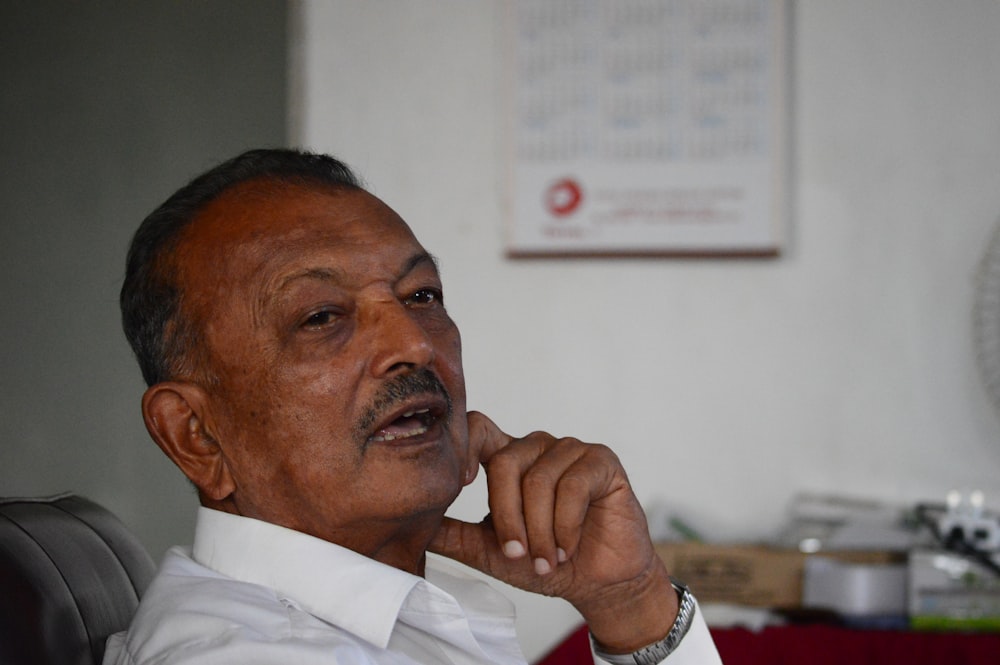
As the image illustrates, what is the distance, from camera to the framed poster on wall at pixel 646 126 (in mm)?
2814

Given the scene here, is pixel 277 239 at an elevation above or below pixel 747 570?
above

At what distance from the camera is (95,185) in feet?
8.98

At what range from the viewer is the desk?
2035 mm

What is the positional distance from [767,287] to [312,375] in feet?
6.40

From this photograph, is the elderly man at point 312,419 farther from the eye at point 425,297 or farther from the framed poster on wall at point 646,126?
the framed poster on wall at point 646,126

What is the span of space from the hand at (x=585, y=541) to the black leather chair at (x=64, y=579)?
41 centimetres

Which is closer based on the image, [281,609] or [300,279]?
[281,609]

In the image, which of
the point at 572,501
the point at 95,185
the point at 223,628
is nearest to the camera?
the point at 223,628

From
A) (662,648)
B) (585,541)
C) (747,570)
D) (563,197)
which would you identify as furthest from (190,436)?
(563,197)

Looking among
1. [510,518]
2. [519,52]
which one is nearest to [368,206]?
[510,518]

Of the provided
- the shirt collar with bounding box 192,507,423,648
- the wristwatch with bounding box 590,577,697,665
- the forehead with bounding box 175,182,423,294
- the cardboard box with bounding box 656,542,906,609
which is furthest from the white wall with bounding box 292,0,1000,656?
the shirt collar with bounding box 192,507,423,648

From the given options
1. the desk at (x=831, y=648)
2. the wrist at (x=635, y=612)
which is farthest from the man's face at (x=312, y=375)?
the desk at (x=831, y=648)

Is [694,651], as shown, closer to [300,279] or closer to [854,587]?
[300,279]

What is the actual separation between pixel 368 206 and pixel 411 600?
0.47 meters
